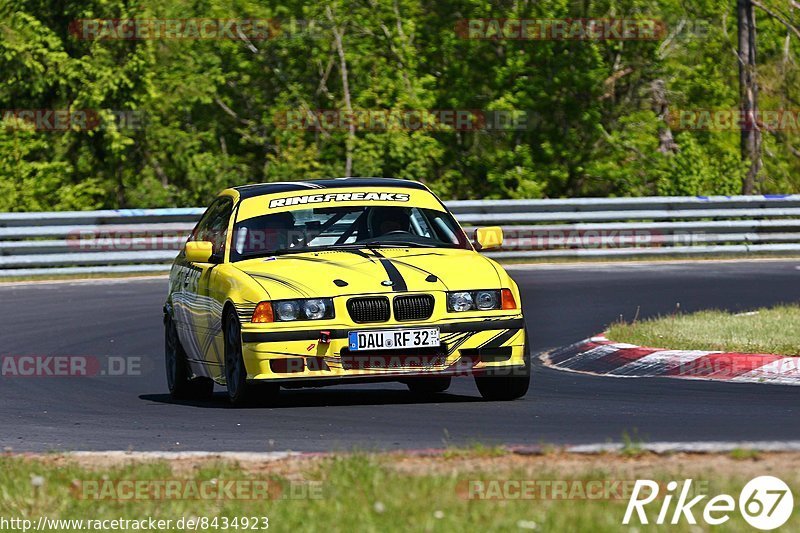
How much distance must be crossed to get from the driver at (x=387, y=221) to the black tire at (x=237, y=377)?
1.32 meters

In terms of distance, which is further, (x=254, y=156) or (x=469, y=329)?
(x=254, y=156)

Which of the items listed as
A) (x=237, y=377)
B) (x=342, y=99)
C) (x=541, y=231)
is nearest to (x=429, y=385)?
(x=237, y=377)

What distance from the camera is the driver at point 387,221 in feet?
36.2

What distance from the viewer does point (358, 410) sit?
32.7ft

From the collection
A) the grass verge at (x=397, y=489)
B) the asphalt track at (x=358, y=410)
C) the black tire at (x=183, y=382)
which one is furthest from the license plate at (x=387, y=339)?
the grass verge at (x=397, y=489)

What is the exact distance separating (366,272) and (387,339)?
1.62 ft

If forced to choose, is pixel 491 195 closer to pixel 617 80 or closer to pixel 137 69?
pixel 617 80

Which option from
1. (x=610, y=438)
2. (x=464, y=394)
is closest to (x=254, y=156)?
(x=464, y=394)

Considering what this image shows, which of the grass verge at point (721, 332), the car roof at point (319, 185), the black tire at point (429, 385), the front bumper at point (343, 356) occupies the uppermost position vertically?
the car roof at point (319, 185)

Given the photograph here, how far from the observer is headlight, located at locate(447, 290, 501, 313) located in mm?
9875

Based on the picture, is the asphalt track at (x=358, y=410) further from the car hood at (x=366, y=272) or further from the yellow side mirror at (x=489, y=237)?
the yellow side mirror at (x=489, y=237)

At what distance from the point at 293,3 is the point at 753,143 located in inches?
367

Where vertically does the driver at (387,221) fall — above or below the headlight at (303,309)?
above

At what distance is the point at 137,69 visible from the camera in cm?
2817
